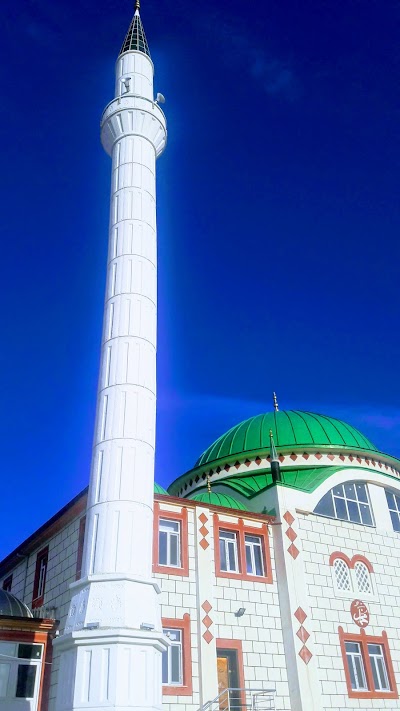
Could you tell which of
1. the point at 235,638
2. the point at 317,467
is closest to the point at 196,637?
the point at 235,638

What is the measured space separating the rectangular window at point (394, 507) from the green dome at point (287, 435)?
7.80 feet

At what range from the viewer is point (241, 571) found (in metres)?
20.7

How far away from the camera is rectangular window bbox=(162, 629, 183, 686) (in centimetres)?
1755

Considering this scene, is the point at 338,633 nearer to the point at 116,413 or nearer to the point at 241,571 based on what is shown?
the point at 241,571

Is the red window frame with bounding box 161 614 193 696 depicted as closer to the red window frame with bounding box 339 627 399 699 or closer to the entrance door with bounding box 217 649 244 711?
the entrance door with bounding box 217 649 244 711

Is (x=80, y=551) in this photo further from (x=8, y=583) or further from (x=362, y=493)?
(x=362, y=493)

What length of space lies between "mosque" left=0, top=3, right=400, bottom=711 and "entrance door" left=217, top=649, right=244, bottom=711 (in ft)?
0.13

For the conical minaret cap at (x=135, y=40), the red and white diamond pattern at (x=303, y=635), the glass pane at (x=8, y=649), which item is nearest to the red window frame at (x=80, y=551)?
the glass pane at (x=8, y=649)

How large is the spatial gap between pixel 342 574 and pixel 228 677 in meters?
5.68

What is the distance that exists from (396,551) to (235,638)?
327 inches

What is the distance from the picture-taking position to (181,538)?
20.0m

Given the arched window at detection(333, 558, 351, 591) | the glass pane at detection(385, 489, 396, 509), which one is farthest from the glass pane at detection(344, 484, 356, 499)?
the arched window at detection(333, 558, 351, 591)

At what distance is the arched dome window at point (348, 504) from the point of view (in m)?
23.6

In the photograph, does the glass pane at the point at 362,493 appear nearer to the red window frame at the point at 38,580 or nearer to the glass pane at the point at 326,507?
the glass pane at the point at 326,507
